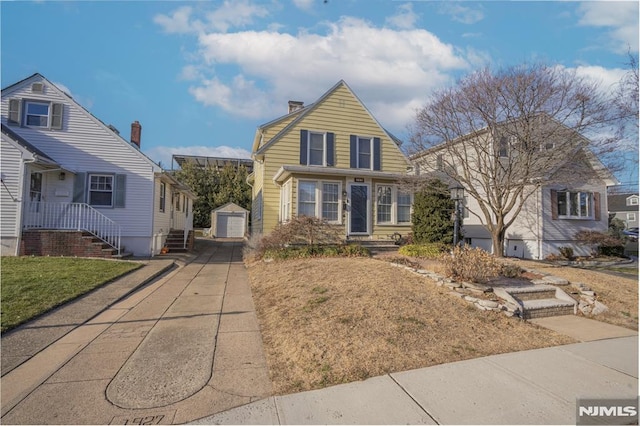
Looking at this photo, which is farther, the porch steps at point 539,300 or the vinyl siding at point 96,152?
the vinyl siding at point 96,152

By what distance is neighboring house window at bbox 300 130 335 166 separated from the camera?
15.9m

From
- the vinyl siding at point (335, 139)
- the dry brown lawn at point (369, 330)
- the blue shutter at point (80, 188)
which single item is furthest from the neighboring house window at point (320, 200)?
the blue shutter at point (80, 188)

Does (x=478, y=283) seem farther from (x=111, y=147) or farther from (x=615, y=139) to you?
(x=111, y=147)

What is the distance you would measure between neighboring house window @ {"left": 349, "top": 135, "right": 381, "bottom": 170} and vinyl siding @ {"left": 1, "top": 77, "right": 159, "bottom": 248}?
28.9 ft

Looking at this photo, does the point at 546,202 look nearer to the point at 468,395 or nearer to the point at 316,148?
the point at 316,148

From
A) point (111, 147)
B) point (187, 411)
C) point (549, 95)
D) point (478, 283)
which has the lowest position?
point (187, 411)

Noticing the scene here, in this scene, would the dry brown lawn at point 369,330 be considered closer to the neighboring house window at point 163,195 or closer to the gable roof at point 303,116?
the gable roof at point 303,116

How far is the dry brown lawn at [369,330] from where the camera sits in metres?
3.89

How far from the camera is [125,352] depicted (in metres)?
4.38

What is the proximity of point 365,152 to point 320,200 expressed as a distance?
4.03 meters

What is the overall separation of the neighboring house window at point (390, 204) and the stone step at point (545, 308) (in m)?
8.61

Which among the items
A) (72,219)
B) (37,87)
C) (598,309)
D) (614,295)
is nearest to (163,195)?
(72,219)

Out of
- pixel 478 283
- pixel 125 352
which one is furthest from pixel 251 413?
pixel 478 283

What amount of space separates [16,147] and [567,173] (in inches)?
777
